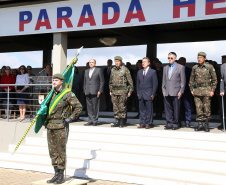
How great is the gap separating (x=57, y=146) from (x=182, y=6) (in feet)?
15.3

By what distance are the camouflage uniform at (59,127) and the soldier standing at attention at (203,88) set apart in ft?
10.6

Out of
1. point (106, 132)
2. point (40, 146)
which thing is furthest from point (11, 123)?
point (106, 132)

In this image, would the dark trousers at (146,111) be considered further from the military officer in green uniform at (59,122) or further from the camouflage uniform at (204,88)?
the military officer in green uniform at (59,122)

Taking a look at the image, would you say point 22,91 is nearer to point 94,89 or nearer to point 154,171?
point 94,89

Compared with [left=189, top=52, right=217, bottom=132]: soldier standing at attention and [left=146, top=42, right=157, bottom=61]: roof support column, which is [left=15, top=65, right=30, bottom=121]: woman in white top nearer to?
[left=189, top=52, right=217, bottom=132]: soldier standing at attention

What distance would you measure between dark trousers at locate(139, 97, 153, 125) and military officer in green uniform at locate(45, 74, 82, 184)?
2.98 meters

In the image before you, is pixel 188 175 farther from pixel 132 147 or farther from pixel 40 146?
pixel 40 146

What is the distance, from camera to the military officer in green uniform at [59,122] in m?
5.98

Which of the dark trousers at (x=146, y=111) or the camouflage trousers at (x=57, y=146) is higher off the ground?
the dark trousers at (x=146, y=111)

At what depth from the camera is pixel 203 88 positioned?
26.5 feet

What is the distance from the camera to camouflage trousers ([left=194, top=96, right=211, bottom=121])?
26.4 ft

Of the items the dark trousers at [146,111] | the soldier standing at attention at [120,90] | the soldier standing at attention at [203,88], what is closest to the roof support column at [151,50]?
the soldier standing at attention at [120,90]

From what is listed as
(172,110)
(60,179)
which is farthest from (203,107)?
(60,179)

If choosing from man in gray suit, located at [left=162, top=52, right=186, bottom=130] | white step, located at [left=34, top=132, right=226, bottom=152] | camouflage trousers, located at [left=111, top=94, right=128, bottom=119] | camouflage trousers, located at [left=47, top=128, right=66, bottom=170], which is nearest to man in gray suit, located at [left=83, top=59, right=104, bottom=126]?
camouflage trousers, located at [left=111, top=94, right=128, bottom=119]
